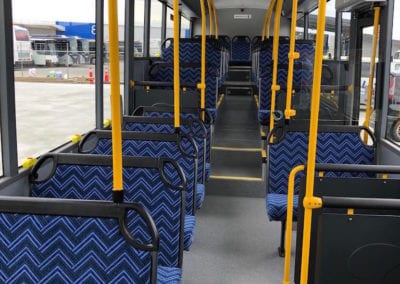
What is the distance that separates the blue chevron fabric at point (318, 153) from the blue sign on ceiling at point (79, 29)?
1.93 meters

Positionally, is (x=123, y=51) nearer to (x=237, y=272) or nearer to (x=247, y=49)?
(x=237, y=272)

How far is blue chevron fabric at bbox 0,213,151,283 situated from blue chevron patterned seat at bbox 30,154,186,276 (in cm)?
70

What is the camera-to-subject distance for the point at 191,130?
408cm

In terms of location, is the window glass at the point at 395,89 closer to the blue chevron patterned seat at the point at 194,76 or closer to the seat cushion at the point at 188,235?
the seat cushion at the point at 188,235

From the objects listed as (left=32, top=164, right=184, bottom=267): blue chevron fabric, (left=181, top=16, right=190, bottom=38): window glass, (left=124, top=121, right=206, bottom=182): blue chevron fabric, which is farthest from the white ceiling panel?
(left=32, top=164, right=184, bottom=267): blue chevron fabric

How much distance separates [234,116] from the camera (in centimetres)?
793

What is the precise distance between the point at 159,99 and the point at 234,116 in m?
2.42

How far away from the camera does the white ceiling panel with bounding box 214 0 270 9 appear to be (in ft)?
36.5

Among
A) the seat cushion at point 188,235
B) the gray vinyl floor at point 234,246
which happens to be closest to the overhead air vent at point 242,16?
the gray vinyl floor at point 234,246

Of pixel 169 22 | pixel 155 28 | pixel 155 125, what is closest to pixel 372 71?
pixel 155 125

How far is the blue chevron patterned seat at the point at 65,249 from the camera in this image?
68.6 inches

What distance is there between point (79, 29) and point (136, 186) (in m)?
2.17

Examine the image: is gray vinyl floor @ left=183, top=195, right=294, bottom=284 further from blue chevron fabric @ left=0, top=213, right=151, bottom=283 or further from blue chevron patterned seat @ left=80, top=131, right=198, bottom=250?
blue chevron fabric @ left=0, top=213, right=151, bottom=283

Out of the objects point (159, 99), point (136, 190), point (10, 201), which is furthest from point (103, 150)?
point (159, 99)
